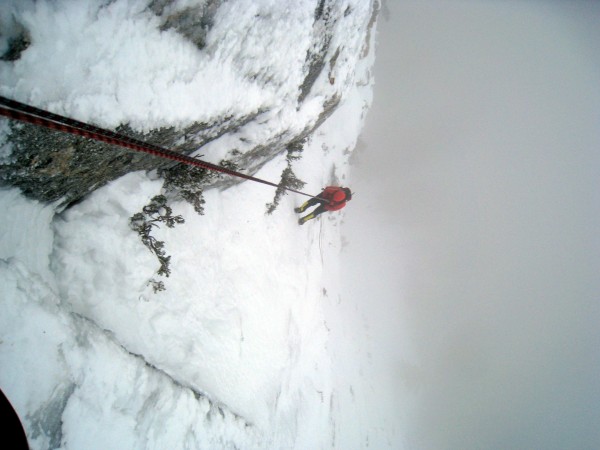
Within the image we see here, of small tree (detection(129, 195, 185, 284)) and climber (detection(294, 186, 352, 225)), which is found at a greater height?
climber (detection(294, 186, 352, 225))

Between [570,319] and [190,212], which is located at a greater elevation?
[190,212]

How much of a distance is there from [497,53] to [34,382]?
19020 mm

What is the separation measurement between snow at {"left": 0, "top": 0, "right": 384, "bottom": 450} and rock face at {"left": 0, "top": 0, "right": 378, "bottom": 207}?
0.07 metres

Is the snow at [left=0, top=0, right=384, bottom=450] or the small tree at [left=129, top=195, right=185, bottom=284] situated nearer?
the snow at [left=0, top=0, right=384, bottom=450]

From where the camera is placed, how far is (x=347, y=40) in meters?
4.52

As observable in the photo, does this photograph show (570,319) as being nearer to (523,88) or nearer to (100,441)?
(523,88)

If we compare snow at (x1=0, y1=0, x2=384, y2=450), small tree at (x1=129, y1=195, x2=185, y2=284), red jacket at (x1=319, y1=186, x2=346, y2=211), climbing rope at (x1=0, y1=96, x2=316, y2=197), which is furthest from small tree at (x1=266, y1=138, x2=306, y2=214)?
climbing rope at (x1=0, y1=96, x2=316, y2=197)

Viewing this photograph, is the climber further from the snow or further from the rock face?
the rock face

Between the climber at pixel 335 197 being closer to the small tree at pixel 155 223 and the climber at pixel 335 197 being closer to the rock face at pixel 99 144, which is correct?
the rock face at pixel 99 144

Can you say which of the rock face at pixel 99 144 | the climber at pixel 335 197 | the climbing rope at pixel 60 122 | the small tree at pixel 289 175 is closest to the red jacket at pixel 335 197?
the climber at pixel 335 197

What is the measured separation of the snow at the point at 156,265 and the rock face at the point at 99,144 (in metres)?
0.07

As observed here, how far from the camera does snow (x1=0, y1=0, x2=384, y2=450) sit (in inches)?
81.4

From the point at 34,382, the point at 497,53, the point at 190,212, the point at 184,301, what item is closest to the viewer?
the point at 34,382

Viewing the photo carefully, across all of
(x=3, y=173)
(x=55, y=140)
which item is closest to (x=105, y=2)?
(x=55, y=140)
